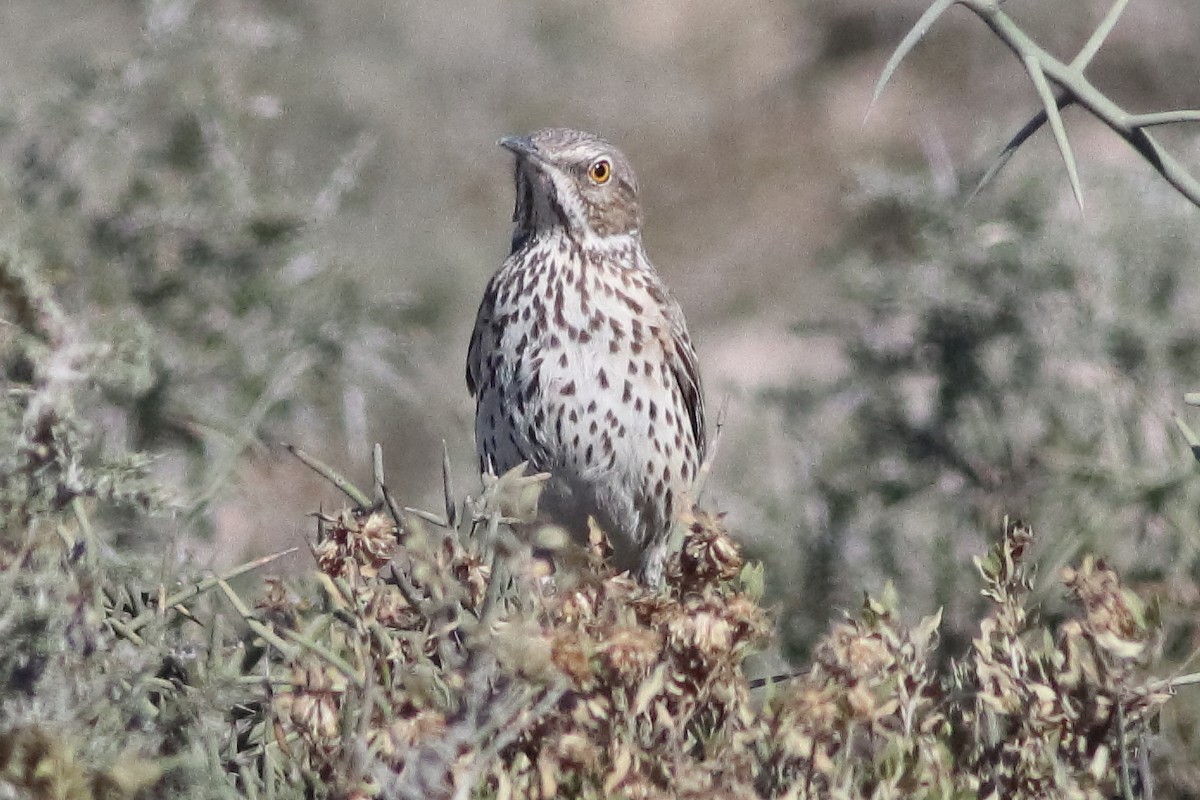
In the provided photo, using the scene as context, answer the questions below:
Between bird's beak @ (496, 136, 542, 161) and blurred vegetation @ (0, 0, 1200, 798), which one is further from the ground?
bird's beak @ (496, 136, 542, 161)

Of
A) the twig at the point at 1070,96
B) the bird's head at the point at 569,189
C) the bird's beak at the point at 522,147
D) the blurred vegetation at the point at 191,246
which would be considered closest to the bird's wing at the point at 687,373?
the bird's head at the point at 569,189

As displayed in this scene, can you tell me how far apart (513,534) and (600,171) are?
326cm

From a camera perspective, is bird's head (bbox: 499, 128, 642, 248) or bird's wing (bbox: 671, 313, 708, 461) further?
bird's head (bbox: 499, 128, 642, 248)

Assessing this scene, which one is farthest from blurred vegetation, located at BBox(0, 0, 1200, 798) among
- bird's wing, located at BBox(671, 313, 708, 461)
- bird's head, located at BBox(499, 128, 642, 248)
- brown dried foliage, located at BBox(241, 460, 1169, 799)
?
bird's head, located at BBox(499, 128, 642, 248)

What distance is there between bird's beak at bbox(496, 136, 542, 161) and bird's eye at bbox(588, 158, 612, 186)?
192 mm

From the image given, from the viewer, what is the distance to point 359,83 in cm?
1276

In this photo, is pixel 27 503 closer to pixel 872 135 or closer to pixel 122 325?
pixel 122 325

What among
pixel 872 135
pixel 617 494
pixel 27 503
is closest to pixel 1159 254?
pixel 617 494

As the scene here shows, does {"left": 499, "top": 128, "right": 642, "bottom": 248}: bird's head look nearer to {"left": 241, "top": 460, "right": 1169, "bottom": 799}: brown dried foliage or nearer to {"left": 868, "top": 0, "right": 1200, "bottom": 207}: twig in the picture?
{"left": 868, "top": 0, "right": 1200, "bottom": 207}: twig

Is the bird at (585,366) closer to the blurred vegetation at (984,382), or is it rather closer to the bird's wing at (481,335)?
the bird's wing at (481,335)

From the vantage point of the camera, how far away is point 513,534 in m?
2.44

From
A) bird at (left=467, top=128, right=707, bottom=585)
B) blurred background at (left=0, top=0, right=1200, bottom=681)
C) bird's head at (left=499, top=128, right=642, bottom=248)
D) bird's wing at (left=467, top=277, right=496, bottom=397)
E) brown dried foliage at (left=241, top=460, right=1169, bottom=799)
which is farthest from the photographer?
bird's head at (left=499, top=128, right=642, bottom=248)

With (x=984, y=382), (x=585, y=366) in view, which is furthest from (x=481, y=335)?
(x=984, y=382)

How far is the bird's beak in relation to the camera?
17.6 ft
